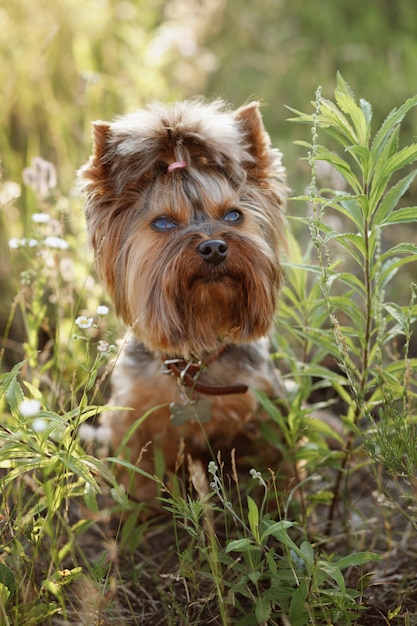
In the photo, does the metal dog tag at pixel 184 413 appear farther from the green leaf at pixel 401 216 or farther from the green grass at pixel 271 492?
the green leaf at pixel 401 216

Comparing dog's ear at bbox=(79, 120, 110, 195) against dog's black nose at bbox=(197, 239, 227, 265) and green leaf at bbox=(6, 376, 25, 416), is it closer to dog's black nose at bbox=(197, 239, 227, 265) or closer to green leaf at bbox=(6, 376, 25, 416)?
dog's black nose at bbox=(197, 239, 227, 265)

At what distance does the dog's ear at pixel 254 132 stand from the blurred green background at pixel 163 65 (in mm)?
1003

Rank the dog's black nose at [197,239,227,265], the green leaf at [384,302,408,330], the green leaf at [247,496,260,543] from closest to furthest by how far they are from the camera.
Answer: the green leaf at [247,496,260,543] → the green leaf at [384,302,408,330] → the dog's black nose at [197,239,227,265]

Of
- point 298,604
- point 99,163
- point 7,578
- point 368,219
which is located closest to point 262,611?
point 298,604

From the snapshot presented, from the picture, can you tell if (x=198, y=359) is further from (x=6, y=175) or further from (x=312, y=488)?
(x=6, y=175)

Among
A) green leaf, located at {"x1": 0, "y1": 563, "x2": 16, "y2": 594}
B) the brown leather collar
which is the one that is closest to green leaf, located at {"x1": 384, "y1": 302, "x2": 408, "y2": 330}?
the brown leather collar

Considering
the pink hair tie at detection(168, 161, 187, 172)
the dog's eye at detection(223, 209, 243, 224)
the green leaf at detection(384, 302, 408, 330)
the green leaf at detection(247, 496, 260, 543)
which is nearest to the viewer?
the green leaf at detection(247, 496, 260, 543)

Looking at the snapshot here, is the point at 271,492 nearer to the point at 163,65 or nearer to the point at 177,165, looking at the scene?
the point at 177,165

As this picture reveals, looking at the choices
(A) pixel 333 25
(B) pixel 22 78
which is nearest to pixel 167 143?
(B) pixel 22 78

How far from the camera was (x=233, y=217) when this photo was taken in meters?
3.23

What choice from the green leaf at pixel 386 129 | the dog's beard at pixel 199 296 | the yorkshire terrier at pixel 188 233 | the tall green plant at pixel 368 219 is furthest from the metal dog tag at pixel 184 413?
the green leaf at pixel 386 129

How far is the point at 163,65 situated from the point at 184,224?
134 inches

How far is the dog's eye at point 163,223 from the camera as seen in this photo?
3164 mm

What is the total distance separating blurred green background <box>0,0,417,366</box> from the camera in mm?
5344
